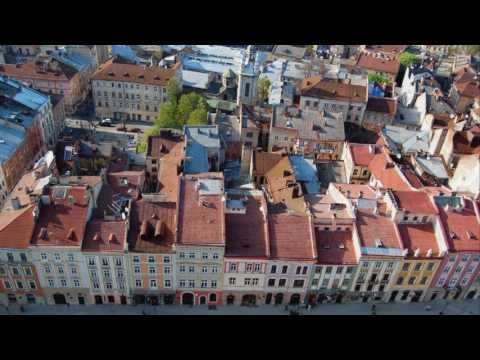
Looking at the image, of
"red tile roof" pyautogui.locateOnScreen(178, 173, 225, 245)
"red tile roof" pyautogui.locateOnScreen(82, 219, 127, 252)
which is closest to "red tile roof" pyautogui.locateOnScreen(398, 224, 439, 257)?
"red tile roof" pyautogui.locateOnScreen(178, 173, 225, 245)

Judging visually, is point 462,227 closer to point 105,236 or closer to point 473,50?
point 105,236

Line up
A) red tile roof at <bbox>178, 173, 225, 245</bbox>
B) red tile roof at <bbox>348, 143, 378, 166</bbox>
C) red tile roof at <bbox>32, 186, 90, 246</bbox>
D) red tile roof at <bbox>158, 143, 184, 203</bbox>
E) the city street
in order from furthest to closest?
red tile roof at <bbox>348, 143, 378, 166</bbox> → red tile roof at <bbox>158, 143, 184, 203</bbox> → the city street → red tile roof at <bbox>178, 173, 225, 245</bbox> → red tile roof at <bbox>32, 186, 90, 246</bbox>

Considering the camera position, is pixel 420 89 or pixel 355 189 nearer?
pixel 355 189

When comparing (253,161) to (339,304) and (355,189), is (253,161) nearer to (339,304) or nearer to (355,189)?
(355,189)

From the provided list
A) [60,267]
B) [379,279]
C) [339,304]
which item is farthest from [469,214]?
[60,267]

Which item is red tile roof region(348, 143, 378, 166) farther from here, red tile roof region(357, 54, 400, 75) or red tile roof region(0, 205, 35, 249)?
red tile roof region(357, 54, 400, 75)

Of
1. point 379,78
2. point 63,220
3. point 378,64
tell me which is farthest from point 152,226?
point 378,64
